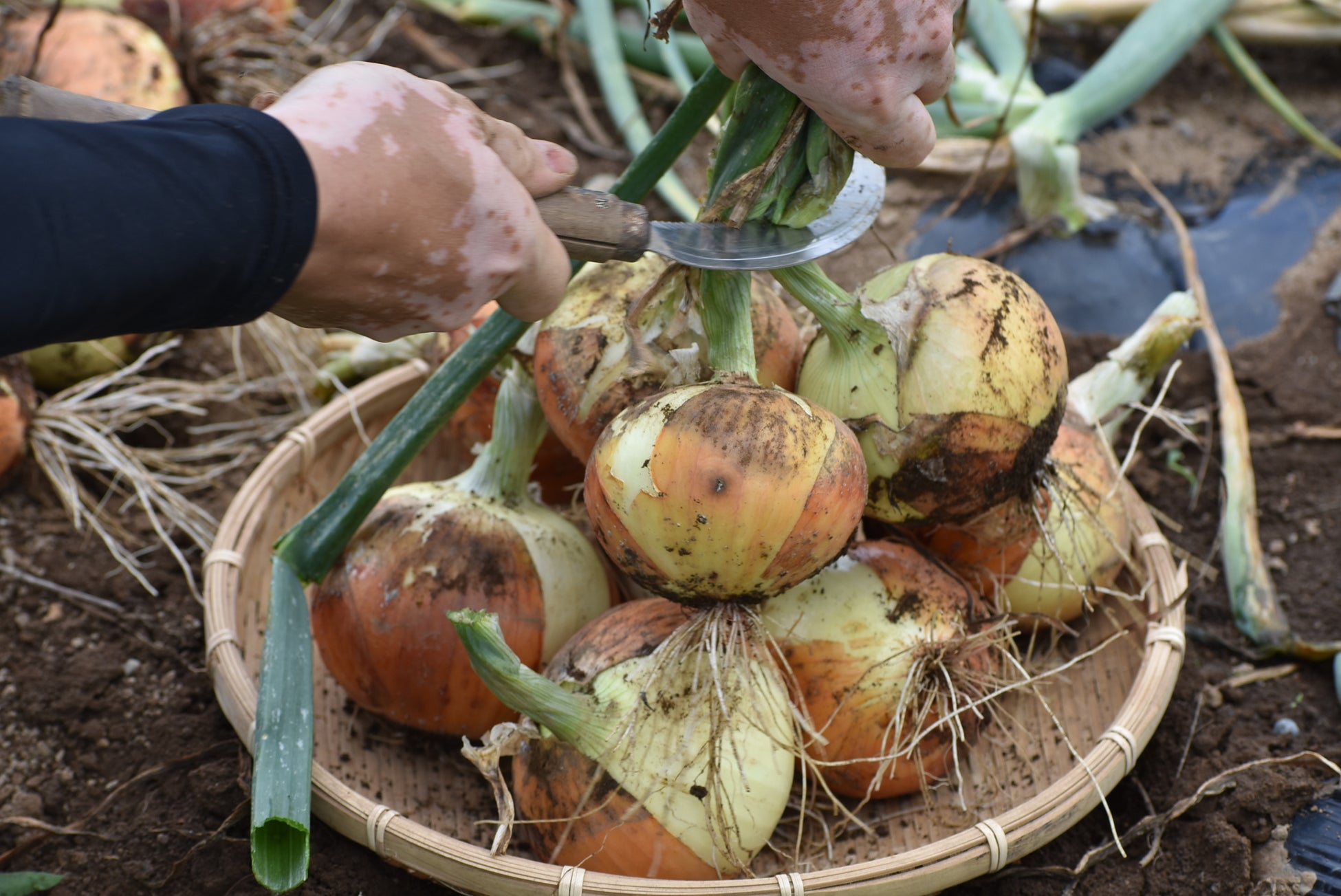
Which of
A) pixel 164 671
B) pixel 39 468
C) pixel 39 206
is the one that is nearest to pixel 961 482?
pixel 39 206

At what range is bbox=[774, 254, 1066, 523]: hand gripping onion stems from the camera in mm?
941

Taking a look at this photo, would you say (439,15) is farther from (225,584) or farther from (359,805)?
(359,805)

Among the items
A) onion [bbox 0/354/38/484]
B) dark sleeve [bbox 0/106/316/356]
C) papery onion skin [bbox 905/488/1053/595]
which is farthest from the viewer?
onion [bbox 0/354/38/484]

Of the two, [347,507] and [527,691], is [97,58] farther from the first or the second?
[527,691]

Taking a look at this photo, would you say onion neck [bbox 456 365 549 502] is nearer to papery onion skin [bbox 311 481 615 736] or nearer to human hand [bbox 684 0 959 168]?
papery onion skin [bbox 311 481 615 736]

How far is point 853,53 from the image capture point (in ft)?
2.60

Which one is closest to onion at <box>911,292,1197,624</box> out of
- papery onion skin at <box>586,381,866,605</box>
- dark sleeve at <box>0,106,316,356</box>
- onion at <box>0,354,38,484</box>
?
papery onion skin at <box>586,381,866,605</box>

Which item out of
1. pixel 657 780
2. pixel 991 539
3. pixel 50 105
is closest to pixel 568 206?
pixel 50 105

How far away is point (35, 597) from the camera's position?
4.50 ft

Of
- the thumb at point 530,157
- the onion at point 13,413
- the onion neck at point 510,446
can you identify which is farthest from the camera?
the onion at point 13,413

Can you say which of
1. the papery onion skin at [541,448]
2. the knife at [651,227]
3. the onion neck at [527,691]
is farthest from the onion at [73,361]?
the onion neck at [527,691]

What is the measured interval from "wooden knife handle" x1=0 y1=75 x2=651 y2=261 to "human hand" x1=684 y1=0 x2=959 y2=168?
0.52 ft

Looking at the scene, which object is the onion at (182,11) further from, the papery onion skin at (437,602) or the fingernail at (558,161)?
the fingernail at (558,161)

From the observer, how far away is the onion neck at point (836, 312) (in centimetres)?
98
